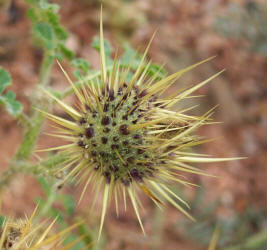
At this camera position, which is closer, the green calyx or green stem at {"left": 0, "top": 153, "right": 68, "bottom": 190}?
the green calyx

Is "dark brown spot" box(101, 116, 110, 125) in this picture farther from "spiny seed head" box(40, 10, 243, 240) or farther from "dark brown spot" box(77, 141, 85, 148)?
"dark brown spot" box(77, 141, 85, 148)

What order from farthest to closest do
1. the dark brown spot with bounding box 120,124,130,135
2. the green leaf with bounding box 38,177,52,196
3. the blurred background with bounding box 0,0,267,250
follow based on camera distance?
the blurred background with bounding box 0,0,267,250 < the green leaf with bounding box 38,177,52,196 < the dark brown spot with bounding box 120,124,130,135

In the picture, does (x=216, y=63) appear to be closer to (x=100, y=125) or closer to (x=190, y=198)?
(x=190, y=198)

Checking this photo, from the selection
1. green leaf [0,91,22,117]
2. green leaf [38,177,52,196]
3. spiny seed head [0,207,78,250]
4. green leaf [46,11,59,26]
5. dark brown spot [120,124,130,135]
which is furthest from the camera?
green leaf [38,177,52,196]

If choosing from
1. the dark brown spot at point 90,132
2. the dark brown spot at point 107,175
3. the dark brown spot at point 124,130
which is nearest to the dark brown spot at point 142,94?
the dark brown spot at point 124,130

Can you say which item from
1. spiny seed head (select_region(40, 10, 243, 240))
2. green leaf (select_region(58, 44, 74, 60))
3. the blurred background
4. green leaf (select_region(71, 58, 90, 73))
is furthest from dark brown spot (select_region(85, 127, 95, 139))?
the blurred background

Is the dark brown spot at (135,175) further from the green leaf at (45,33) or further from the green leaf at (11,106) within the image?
the green leaf at (45,33)

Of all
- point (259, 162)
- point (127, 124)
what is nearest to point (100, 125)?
point (127, 124)

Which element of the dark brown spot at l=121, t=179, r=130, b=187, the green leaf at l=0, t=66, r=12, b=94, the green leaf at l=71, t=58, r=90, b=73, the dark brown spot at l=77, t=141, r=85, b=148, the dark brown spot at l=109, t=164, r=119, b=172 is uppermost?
the green leaf at l=71, t=58, r=90, b=73
